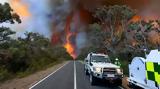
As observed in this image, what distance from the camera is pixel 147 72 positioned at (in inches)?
384

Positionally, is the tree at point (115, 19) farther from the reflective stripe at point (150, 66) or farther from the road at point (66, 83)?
the reflective stripe at point (150, 66)

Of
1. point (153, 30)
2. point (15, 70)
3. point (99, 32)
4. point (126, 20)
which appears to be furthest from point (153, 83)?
point (99, 32)

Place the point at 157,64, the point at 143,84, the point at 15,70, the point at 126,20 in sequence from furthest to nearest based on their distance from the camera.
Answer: the point at 126,20 → the point at 15,70 → the point at 143,84 → the point at 157,64

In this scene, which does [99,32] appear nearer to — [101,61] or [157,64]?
[101,61]

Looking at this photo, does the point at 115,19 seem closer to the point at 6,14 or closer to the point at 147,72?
the point at 6,14

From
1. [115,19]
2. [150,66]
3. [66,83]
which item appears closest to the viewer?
[150,66]

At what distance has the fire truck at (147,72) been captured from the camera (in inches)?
353

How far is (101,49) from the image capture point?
72188mm

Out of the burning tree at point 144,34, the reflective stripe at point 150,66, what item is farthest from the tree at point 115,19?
the reflective stripe at point 150,66

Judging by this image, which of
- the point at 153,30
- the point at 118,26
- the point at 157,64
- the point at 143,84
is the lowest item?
the point at 143,84

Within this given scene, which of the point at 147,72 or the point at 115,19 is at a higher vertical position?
the point at 115,19

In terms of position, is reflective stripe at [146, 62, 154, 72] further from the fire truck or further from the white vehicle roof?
the white vehicle roof

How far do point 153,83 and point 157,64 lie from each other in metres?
0.75

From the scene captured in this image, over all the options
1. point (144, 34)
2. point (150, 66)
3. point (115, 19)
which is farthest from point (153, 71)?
point (115, 19)
